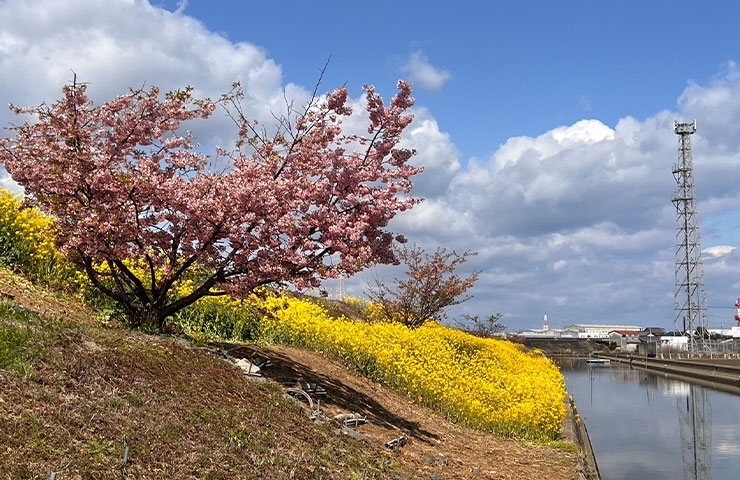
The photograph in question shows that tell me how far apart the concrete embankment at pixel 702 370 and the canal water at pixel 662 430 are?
199 cm

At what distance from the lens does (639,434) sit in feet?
81.1

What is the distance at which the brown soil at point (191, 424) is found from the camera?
18.4 ft

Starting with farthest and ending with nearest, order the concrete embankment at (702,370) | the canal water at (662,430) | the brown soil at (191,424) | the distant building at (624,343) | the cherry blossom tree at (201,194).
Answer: the distant building at (624,343), the concrete embankment at (702,370), the canal water at (662,430), the cherry blossom tree at (201,194), the brown soil at (191,424)

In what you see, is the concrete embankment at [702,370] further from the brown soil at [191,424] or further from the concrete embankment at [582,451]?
the brown soil at [191,424]

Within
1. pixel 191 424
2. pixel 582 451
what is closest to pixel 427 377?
pixel 582 451

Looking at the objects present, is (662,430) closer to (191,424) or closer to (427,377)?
(427,377)

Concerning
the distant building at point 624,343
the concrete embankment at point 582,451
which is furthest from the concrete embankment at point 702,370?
the concrete embankment at point 582,451

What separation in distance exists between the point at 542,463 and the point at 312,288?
182 inches

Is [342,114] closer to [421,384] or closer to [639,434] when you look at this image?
[421,384]

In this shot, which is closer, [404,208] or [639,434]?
[404,208]

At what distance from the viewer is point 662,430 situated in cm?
2570

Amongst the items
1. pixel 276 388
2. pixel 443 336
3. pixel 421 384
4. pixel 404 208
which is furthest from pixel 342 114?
pixel 443 336

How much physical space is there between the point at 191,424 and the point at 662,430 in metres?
23.0

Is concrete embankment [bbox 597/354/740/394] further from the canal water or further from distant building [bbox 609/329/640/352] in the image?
distant building [bbox 609/329/640/352]
